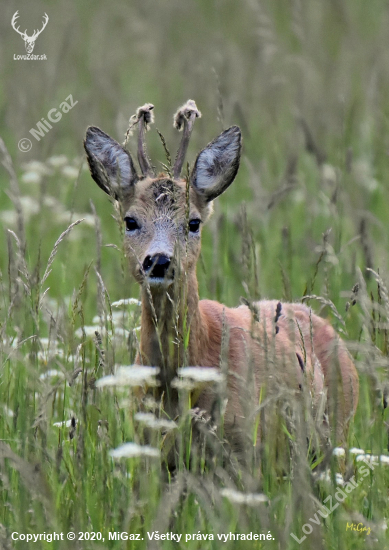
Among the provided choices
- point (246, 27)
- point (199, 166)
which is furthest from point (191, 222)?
point (246, 27)

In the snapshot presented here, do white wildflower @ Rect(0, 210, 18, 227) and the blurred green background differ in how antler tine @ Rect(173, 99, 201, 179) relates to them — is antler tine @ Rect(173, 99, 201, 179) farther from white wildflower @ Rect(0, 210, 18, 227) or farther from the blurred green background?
white wildflower @ Rect(0, 210, 18, 227)

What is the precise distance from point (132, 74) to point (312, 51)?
2.70 metres

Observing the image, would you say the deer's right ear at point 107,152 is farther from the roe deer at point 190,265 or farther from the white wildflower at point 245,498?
the white wildflower at point 245,498

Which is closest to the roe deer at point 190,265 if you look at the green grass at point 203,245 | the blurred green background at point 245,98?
the green grass at point 203,245

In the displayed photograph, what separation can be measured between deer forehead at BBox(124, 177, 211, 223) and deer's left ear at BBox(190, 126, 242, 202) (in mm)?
99

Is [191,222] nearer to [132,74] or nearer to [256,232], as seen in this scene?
[256,232]

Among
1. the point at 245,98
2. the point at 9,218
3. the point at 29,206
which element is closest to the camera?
the point at 29,206

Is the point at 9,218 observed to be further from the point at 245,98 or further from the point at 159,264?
the point at 245,98

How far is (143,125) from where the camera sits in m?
5.49

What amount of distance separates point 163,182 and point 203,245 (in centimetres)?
291

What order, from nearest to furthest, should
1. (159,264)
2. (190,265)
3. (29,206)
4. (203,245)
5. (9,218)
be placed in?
(159,264) < (190,265) < (29,206) < (9,218) < (203,245)

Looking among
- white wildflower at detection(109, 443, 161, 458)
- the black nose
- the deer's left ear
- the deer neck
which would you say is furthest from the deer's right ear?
white wildflower at detection(109, 443, 161, 458)

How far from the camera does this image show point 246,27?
14898mm

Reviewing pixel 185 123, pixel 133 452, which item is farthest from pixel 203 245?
pixel 133 452
